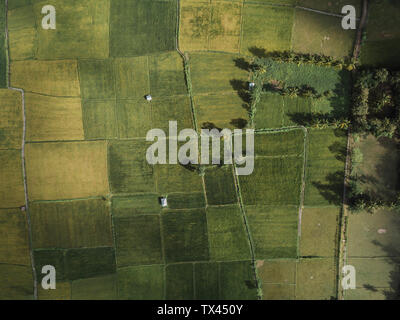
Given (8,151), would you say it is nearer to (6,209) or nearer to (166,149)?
(6,209)

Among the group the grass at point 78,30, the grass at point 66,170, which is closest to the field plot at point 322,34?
the grass at point 78,30

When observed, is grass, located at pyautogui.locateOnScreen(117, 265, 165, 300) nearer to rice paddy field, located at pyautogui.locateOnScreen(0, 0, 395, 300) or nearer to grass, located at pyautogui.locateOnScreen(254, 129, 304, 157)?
rice paddy field, located at pyautogui.locateOnScreen(0, 0, 395, 300)

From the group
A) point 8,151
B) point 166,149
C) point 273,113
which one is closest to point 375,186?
point 273,113

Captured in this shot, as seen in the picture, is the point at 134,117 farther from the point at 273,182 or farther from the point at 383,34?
the point at 383,34

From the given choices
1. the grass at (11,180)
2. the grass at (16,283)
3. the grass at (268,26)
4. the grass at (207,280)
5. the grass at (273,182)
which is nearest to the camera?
the grass at (268,26)

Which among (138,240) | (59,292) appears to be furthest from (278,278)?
(59,292)

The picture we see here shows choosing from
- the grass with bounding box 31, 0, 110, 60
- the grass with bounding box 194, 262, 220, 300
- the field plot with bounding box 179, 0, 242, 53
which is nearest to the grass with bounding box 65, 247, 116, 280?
the grass with bounding box 194, 262, 220, 300

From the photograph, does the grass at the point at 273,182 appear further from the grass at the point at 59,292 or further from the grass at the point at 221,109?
the grass at the point at 59,292
